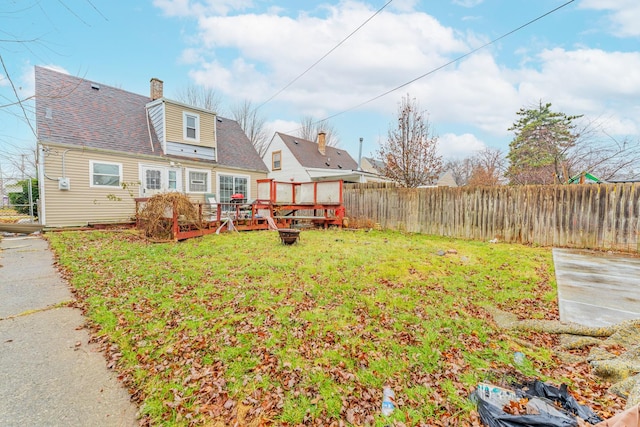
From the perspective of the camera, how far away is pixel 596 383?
227 centimetres

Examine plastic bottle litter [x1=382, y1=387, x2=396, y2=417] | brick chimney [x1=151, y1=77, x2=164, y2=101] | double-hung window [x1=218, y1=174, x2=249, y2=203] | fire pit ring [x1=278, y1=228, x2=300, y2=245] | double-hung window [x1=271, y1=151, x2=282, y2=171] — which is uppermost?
brick chimney [x1=151, y1=77, x2=164, y2=101]

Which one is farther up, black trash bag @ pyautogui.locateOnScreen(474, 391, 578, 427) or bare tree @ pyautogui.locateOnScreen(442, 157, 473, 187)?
bare tree @ pyautogui.locateOnScreen(442, 157, 473, 187)

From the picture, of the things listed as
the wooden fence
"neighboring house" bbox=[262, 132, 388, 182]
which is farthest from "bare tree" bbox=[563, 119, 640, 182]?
"neighboring house" bbox=[262, 132, 388, 182]

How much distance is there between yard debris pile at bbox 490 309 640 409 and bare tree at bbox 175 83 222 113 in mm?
29979

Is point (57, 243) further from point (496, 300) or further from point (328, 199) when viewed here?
point (496, 300)

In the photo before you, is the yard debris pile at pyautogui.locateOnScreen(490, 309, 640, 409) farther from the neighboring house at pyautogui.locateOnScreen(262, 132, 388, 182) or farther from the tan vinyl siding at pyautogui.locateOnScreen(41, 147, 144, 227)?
the neighboring house at pyautogui.locateOnScreen(262, 132, 388, 182)

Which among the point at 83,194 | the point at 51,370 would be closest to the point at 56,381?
the point at 51,370

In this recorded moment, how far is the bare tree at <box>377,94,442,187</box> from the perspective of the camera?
13273 millimetres

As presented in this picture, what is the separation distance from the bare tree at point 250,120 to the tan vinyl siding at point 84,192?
20395 mm

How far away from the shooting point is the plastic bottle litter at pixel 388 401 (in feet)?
6.91

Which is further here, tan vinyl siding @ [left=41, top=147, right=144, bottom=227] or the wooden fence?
tan vinyl siding @ [left=41, top=147, right=144, bottom=227]

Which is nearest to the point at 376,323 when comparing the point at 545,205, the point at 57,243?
the point at 545,205

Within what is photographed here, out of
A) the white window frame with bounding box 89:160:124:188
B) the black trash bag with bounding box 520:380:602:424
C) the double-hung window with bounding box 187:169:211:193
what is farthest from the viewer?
the double-hung window with bounding box 187:169:211:193

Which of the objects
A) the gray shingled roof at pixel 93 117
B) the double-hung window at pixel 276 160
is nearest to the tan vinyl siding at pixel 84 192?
the gray shingled roof at pixel 93 117
